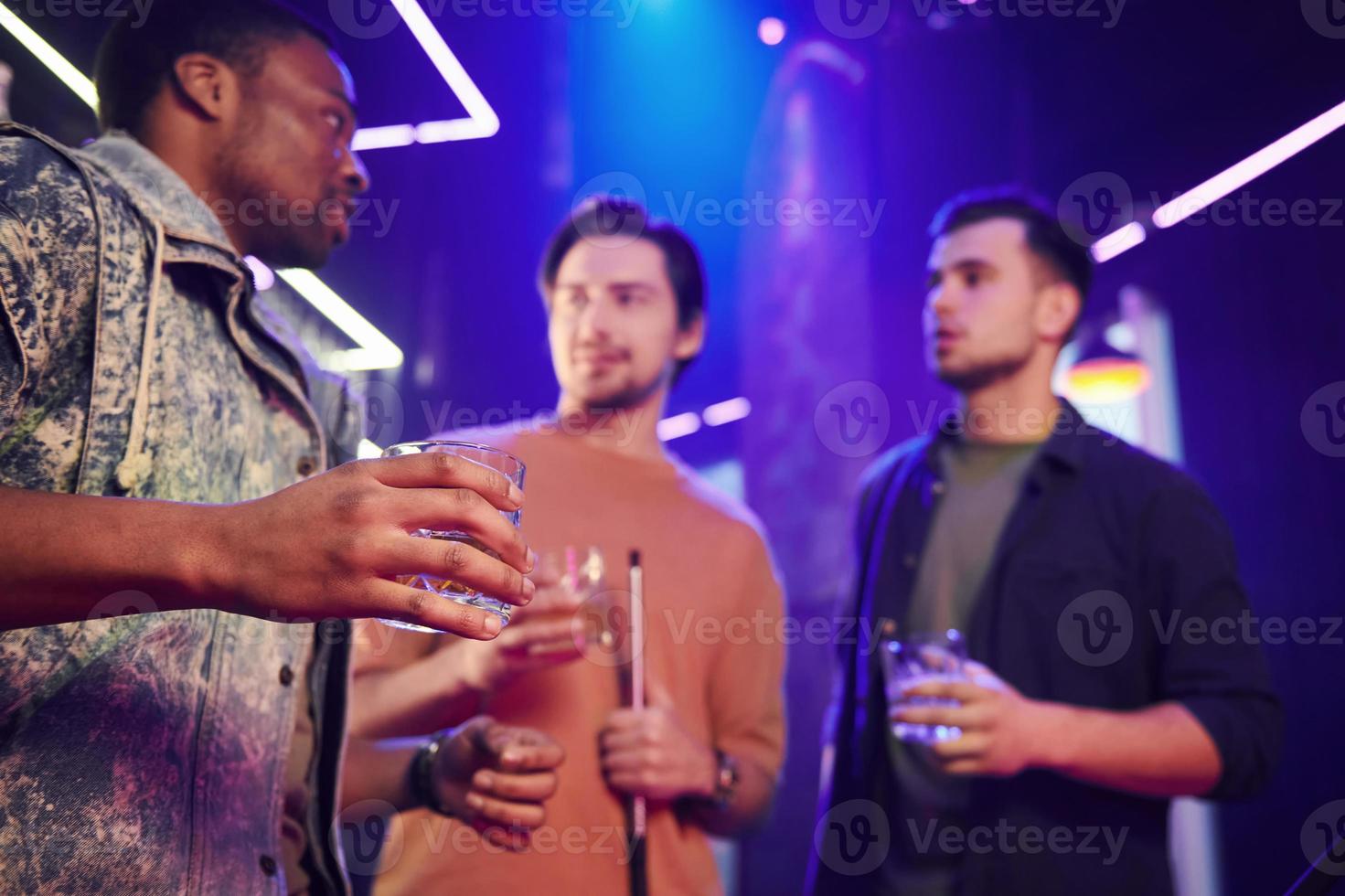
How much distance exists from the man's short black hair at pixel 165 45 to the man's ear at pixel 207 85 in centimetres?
2

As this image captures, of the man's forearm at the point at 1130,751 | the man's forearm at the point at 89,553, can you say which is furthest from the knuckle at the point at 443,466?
the man's forearm at the point at 1130,751

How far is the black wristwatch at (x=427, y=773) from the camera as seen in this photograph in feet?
5.57

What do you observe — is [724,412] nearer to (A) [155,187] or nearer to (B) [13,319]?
(A) [155,187]

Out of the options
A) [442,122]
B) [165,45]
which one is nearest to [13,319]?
[165,45]

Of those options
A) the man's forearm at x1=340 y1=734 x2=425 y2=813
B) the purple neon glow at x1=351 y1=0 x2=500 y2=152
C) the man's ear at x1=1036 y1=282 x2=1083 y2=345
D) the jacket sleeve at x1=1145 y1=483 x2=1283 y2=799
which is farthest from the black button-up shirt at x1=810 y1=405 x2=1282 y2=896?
the purple neon glow at x1=351 y1=0 x2=500 y2=152

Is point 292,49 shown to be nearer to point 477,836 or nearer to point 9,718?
point 9,718

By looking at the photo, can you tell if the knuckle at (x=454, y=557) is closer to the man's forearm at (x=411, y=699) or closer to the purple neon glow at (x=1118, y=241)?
the man's forearm at (x=411, y=699)

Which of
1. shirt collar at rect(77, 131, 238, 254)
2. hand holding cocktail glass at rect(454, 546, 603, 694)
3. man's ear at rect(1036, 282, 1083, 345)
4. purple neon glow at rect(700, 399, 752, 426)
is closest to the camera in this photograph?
shirt collar at rect(77, 131, 238, 254)

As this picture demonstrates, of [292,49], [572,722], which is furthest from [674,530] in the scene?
[292,49]

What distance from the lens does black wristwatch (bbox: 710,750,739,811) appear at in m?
1.91

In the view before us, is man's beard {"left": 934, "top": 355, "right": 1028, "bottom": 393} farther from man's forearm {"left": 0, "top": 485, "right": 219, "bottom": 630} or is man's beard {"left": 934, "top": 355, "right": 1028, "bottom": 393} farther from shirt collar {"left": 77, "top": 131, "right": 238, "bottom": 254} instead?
man's forearm {"left": 0, "top": 485, "right": 219, "bottom": 630}

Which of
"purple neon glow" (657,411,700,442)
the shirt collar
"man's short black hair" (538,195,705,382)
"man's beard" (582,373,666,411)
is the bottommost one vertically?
the shirt collar

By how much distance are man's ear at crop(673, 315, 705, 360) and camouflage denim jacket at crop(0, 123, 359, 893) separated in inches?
54.7

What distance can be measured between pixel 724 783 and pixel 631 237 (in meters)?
1.47
